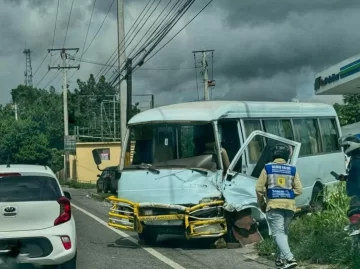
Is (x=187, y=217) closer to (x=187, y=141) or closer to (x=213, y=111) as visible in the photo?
(x=187, y=141)

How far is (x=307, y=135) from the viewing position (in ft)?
53.8

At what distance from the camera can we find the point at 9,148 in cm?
6231

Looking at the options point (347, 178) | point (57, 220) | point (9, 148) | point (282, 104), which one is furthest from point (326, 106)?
point (9, 148)

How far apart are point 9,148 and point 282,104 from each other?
1966 inches

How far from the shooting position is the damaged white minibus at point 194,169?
12461mm

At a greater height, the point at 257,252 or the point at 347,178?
the point at 347,178

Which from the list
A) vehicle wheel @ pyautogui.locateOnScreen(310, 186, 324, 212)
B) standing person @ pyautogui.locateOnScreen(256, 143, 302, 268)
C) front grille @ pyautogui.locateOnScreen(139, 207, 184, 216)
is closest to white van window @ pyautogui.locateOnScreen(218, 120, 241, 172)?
front grille @ pyautogui.locateOnScreen(139, 207, 184, 216)

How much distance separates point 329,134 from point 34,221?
10.2m

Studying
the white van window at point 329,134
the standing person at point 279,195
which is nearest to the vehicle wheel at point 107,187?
the white van window at point 329,134

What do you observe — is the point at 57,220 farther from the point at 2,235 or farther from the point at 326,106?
the point at 326,106

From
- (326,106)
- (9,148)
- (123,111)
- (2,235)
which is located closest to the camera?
(2,235)

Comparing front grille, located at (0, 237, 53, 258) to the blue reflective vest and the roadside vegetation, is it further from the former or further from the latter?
the roadside vegetation

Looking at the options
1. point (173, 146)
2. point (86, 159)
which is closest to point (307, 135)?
point (173, 146)

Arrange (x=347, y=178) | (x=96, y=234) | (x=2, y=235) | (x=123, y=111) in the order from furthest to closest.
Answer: (x=123, y=111) → (x=96, y=234) → (x=347, y=178) → (x=2, y=235)
